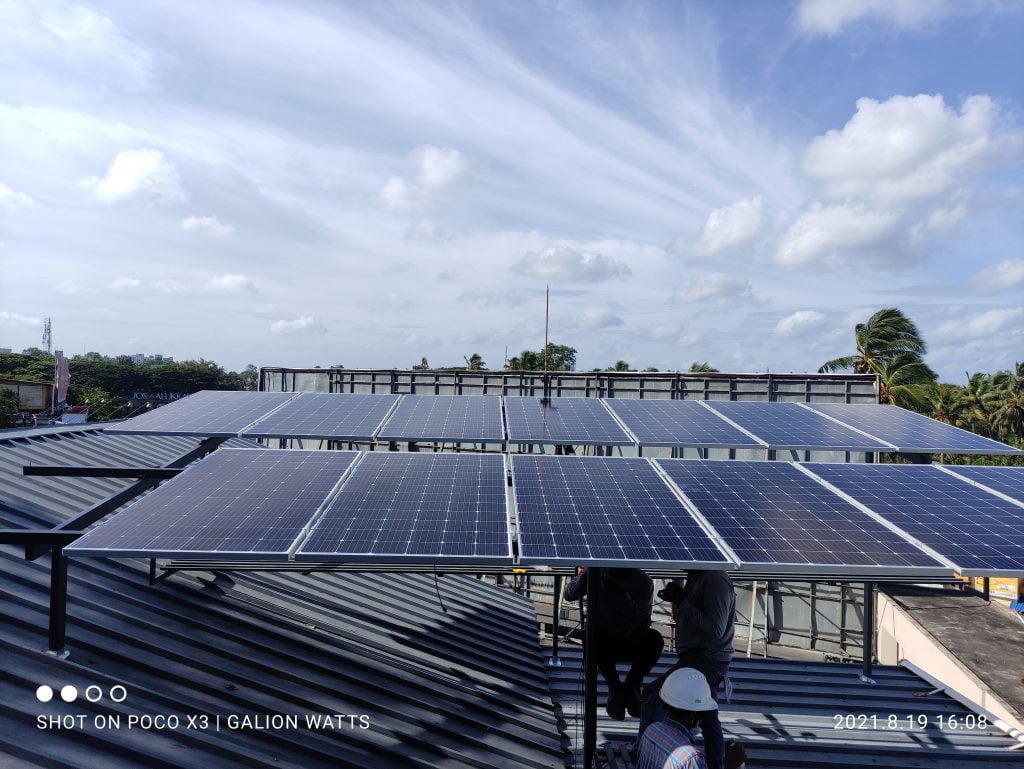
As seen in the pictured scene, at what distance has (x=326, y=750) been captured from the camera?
5.84 metres

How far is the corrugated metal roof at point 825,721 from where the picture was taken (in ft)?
24.0

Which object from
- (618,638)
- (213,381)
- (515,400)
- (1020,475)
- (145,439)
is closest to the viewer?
(618,638)

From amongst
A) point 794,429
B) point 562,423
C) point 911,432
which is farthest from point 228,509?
point 911,432

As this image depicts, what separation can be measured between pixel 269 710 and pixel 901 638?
1253cm

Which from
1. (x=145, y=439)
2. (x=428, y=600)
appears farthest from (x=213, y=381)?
(x=428, y=600)

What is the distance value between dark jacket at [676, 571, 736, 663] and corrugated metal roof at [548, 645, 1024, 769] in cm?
159

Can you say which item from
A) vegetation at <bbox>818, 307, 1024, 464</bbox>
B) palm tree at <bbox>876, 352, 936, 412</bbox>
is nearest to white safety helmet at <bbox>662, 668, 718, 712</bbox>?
vegetation at <bbox>818, 307, 1024, 464</bbox>

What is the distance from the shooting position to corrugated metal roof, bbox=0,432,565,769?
5.25m

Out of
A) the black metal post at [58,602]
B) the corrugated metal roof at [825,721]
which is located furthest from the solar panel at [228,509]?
the corrugated metal roof at [825,721]

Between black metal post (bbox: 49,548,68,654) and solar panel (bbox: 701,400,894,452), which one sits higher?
solar panel (bbox: 701,400,894,452)

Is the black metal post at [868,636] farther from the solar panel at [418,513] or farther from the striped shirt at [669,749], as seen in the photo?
the solar panel at [418,513]

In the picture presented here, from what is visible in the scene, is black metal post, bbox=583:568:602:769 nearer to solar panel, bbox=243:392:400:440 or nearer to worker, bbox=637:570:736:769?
worker, bbox=637:570:736:769

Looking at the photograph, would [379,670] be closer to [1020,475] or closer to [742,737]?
[742,737]

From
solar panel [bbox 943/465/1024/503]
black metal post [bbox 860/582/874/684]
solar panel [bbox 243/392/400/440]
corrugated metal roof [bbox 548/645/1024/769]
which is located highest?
solar panel [bbox 243/392/400/440]
